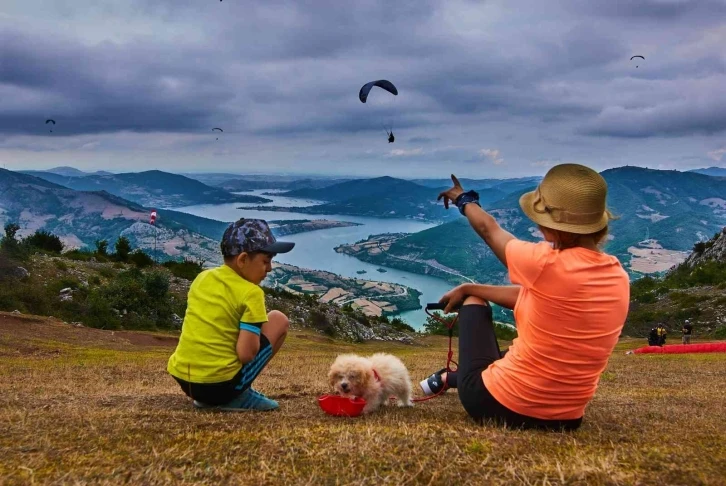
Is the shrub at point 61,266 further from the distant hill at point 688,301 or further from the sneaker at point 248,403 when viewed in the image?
the distant hill at point 688,301

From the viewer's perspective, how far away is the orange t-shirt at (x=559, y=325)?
11.8ft

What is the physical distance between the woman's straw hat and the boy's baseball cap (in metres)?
2.26

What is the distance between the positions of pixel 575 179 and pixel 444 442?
194 centimetres

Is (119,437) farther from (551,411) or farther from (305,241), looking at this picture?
(305,241)

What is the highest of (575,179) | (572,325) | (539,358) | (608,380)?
(575,179)

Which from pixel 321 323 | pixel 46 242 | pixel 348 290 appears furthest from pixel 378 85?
pixel 348 290

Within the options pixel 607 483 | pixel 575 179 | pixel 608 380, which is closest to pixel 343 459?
pixel 607 483

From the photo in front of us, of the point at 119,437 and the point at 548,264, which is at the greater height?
the point at 548,264

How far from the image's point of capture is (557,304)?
363 centimetres

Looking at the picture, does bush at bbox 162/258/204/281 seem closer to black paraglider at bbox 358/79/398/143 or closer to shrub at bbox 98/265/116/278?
shrub at bbox 98/265/116/278

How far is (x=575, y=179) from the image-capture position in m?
3.70

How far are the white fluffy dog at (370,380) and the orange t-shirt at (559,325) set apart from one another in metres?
2.16

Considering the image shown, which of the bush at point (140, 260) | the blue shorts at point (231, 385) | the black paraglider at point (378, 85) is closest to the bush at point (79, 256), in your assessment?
the bush at point (140, 260)

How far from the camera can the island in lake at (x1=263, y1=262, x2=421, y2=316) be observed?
8575 centimetres
